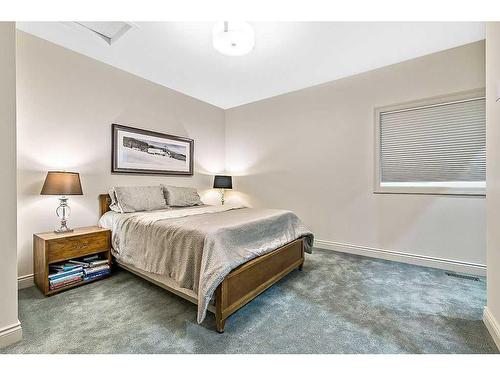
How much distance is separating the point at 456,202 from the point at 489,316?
57.5 inches

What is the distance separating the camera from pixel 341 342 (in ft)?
4.78

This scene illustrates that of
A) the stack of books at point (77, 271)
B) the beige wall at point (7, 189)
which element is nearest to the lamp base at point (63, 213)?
the stack of books at point (77, 271)

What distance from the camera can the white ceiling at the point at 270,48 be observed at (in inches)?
87.0

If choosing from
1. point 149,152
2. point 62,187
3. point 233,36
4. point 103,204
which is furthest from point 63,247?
point 233,36

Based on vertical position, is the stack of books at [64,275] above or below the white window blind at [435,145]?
below

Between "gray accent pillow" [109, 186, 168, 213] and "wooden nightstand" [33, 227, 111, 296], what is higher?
"gray accent pillow" [109, 186, 168, 213]

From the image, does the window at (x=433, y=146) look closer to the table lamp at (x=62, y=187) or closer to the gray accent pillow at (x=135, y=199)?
the gray accent pillow at (x=135, y=199)

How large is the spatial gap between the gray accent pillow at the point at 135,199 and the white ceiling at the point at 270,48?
162 cm

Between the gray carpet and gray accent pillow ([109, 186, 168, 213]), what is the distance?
0.80m

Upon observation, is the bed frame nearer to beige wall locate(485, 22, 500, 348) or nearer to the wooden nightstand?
the wooden nightstand

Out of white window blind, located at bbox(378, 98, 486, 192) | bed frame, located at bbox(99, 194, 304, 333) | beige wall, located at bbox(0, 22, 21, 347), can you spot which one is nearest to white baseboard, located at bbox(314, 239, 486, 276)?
white window blind, located at bbox(378, 98, 486, 192)

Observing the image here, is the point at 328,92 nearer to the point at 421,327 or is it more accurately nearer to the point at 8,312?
the point at 421,327

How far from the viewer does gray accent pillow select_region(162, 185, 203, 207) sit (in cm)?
321
